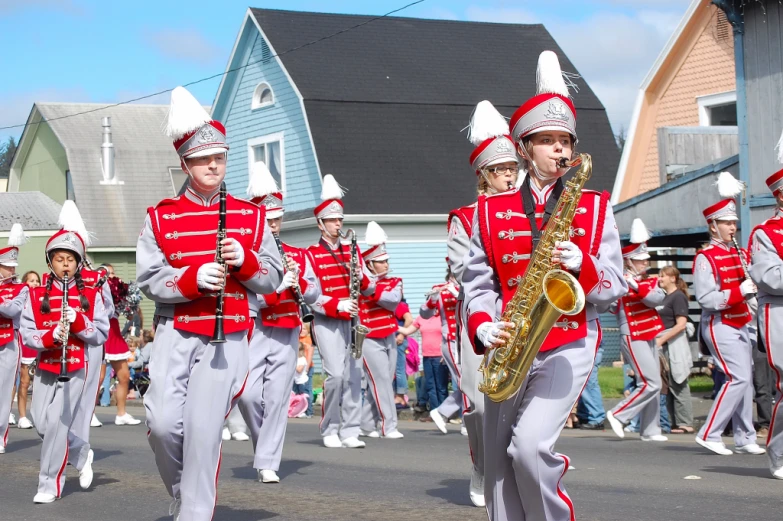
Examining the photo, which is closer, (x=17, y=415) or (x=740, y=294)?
(x=740, y=294)

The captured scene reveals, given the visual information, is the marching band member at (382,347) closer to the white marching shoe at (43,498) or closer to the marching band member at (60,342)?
the marching band member at (60,342)

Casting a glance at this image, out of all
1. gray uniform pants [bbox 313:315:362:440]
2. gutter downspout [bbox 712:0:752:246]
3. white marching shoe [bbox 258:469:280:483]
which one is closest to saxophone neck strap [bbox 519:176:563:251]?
white marching shoe [bbox 258:469:280:483]

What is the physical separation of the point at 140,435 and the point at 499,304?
11.0m

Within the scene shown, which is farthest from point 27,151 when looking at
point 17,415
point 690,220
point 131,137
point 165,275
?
point 165,275

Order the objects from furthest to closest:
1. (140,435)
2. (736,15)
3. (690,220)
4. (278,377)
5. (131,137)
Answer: (131,137) < (690,220) < (736,15) < (140,435) < (278,377)

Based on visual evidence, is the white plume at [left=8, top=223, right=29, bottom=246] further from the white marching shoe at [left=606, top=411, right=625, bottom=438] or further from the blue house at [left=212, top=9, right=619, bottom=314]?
the blue house at [left=212, top=9, right=619, bottom=314]

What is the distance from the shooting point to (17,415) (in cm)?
2100

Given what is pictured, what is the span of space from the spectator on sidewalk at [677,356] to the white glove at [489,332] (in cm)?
883

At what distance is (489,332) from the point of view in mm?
5922

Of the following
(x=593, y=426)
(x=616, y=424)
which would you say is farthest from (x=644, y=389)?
(x=593, y=426)

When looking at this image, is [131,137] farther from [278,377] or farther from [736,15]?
[278,377]

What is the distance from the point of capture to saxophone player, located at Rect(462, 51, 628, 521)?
19.1 ft

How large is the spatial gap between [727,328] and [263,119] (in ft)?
72.4

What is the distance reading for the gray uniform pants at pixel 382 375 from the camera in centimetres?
1479
